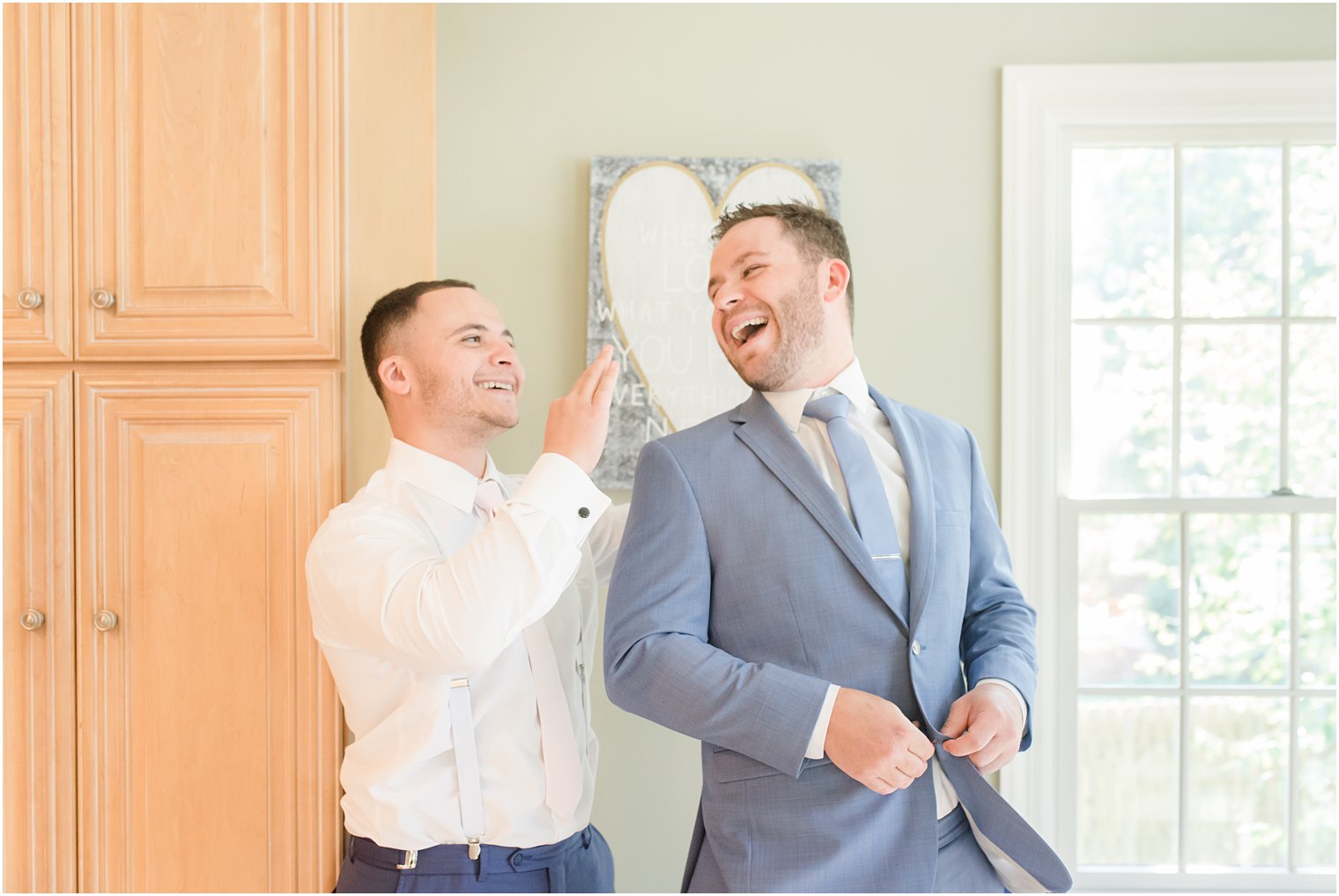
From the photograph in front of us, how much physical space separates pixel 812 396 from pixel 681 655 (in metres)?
0.49

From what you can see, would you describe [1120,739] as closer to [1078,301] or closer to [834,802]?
[1078,301]

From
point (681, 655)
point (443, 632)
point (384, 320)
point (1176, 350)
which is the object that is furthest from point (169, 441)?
point (1176, 350)

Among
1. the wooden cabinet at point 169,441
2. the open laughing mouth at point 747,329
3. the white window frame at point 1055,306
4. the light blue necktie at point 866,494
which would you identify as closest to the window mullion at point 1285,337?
the white window frame at point 1055,306

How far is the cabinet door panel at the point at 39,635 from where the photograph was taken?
1.77 meters

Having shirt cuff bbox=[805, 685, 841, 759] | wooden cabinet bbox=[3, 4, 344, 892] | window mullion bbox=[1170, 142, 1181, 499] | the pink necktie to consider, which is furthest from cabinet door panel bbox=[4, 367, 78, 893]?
window mullion bbox=[1170, 142, 1181, 499]

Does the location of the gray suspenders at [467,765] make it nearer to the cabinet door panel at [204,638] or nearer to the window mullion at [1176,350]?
the cabinet door panel at [204,638]

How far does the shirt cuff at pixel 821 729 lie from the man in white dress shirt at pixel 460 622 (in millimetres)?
434

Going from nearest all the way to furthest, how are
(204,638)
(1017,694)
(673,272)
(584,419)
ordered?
(1017,694)
(584,419)
(204,638)
(673,272)

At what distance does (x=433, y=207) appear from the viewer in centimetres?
227

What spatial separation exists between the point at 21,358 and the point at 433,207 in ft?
3.05

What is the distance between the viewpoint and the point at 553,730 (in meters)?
1.60

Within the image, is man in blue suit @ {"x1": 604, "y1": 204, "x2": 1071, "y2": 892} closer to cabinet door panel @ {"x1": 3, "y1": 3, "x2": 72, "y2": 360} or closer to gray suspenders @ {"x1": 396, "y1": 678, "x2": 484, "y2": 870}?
gray suspenders @ {"x1": 396, "y1": 678, "x2": 484, "y2": 870}

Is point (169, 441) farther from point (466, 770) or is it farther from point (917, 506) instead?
point (917, 506)

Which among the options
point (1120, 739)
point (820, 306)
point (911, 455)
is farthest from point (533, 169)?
point (1120, 739)
